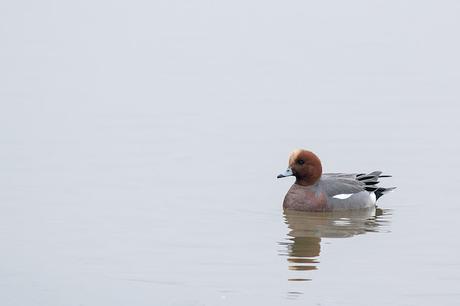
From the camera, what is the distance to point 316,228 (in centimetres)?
1565

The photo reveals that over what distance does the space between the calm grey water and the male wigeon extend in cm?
28

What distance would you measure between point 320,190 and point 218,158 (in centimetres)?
267

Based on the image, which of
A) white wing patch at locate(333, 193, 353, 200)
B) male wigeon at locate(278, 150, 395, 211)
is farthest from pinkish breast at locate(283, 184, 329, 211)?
white wing patch at locate(333, 193, 353, 200)

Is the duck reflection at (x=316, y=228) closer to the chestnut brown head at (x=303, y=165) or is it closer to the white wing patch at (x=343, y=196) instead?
the white wing patch at (x=343, y=196)

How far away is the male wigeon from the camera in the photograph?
16859mm


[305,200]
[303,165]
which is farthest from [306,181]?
[305,200]

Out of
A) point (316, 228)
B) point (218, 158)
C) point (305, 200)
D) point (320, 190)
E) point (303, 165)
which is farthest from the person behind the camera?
point (218, 158)

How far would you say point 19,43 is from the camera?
3316 centimetres

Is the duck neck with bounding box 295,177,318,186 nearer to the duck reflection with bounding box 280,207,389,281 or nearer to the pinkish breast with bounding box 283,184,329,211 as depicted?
the pinkish breast with bounding box 283,184,329,211

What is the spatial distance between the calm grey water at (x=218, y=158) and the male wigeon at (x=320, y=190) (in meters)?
0.28

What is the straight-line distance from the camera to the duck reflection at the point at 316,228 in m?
13.5

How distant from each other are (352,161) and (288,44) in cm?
1396

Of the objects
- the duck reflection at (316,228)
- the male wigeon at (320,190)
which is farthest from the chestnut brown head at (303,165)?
the duck reflection at (316,228)

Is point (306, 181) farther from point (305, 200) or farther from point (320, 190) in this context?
point (305, 200)
